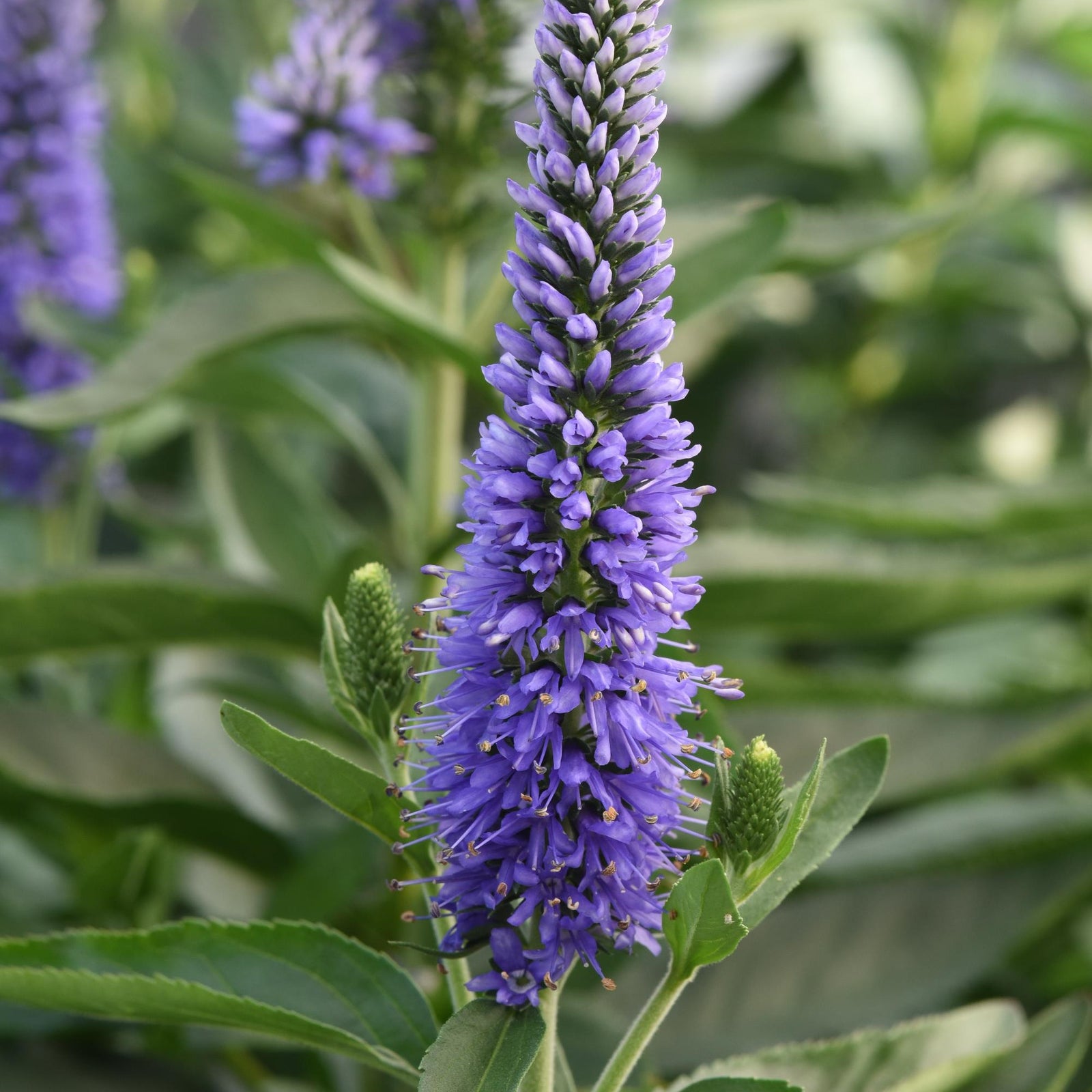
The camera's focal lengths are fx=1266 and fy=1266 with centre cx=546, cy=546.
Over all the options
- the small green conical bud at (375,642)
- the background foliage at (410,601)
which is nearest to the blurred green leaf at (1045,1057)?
the background foliage at (410,601)

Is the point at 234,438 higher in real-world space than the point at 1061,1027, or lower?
higher

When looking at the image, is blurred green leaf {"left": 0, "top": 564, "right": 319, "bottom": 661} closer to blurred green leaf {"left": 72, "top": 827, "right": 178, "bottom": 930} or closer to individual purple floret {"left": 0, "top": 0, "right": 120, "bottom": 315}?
blurred green leaf {"left": 72, "top": 827, "right": 178, "bottom": 930}

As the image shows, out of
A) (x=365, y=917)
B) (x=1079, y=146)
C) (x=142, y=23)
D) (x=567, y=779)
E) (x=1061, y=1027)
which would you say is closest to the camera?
(x=567, y=779)

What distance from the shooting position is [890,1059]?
739 mm

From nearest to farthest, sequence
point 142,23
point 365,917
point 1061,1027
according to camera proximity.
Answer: point 1061,1027, point 365,917, point 142,23

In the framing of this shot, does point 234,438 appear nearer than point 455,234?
No

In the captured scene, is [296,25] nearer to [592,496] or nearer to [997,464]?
[592,496]

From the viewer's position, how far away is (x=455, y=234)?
1.08 metres

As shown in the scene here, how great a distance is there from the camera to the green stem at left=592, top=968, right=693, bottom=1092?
0.57 metres

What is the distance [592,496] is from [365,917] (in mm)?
584

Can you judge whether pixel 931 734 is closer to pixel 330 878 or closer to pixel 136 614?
pixel 330 878

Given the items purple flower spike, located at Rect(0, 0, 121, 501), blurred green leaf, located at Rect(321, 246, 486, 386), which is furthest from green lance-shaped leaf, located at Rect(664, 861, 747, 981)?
purple flower spike, located at Rect(0, 0, 121, 501)

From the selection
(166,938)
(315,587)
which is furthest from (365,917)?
(166,938)

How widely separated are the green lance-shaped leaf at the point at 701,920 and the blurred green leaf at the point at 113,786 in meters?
0.57
